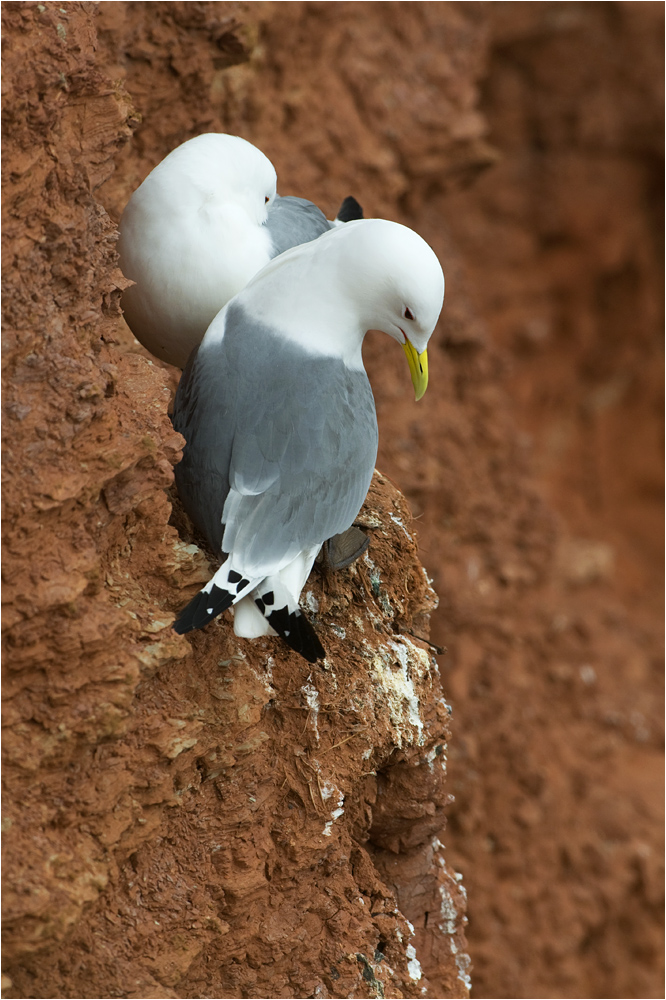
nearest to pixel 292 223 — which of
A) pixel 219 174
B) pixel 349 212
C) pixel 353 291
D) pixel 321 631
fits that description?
pixel 219 174

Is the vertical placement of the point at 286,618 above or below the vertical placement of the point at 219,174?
below

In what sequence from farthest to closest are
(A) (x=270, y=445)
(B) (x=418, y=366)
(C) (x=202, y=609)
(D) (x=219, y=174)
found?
(D) (x=219, y=174) → (B) (x=418, y=366) → (A) (x=270, y=445) → (C) (x=202, y=609)

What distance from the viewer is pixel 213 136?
10.1 feet

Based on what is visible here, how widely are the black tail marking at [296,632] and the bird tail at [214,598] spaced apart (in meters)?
0.11

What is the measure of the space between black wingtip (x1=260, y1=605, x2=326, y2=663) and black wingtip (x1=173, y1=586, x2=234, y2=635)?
0.16 metres

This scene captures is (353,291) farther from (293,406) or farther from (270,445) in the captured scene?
(270,445)

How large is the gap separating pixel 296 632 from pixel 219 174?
1.38 metres

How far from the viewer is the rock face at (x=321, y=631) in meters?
2.12

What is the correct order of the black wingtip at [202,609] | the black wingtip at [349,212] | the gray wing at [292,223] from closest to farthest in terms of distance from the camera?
the black wingtip at [202,609] < the gray wing at [292,223] < the black wingtip at [349,212]

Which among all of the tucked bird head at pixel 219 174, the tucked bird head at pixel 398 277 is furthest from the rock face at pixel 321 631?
the tucked bird head at pixel 398 277

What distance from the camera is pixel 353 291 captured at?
8.38 feet

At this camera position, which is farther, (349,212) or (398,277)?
(349,212)

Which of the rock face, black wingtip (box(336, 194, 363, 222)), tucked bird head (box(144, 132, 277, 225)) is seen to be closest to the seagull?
the rock face

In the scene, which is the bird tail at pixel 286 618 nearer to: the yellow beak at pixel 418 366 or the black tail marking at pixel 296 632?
the black tail marking at pixel 296 632
